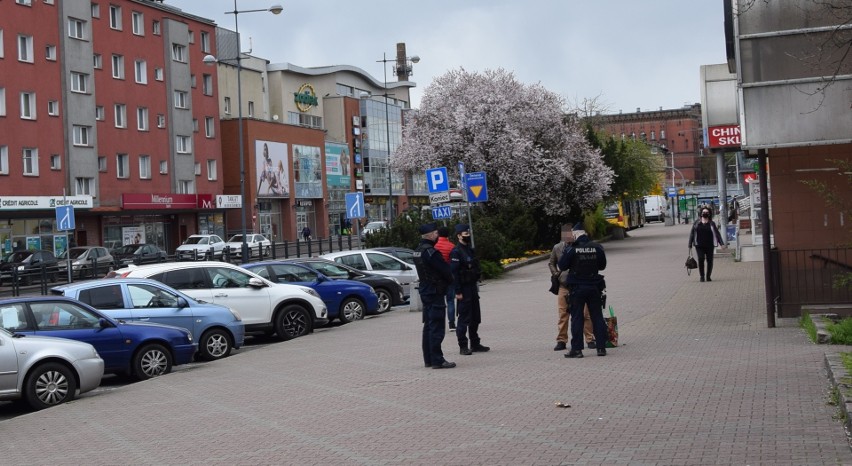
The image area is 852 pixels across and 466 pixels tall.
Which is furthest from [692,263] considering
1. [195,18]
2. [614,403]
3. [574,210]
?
[195,18]

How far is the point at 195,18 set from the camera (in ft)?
227

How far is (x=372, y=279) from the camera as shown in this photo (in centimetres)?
2503

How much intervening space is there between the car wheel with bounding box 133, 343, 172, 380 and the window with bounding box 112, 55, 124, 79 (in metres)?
48.7

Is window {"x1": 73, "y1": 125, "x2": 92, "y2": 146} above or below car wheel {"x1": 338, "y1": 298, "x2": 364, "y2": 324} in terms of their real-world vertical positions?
above

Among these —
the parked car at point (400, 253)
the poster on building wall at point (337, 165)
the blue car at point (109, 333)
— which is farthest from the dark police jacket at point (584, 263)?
the poster on building wall at point (337, 165)

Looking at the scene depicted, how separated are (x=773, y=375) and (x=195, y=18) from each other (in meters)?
62.9

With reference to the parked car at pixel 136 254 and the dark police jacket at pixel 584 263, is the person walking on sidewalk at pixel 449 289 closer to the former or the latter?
the dark police jacket at pixel 584 263

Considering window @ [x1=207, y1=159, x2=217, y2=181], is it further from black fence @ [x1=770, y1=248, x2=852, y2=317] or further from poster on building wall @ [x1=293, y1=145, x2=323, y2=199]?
black fence @ [x1=770, y1=248, x2=852, y2=317]

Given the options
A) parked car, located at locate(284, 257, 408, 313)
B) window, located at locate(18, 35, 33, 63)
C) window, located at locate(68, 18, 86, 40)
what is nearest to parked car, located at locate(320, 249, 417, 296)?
→ parked car, located at locate(284, 257, 408, 313)

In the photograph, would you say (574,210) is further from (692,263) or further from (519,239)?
(692,263)

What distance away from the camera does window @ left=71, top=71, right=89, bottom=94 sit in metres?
57.2

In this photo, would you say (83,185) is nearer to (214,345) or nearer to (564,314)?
(214,345)

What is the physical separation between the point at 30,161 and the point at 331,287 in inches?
1429

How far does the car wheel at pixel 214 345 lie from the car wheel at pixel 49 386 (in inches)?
160
